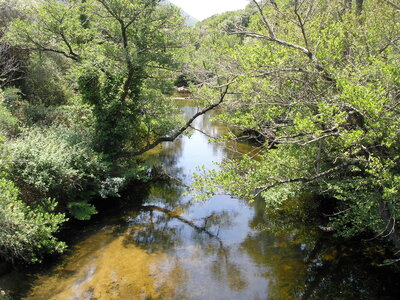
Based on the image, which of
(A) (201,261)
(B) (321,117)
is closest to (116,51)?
(A) (201,261)

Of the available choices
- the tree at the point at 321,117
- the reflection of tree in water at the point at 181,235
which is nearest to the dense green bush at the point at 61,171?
the reflection of tree in water at the point at 181,235

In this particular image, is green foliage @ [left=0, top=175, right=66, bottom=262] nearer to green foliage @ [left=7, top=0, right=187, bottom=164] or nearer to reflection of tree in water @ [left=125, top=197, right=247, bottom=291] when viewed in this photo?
reflection of tree in water @ [left=125, top=197, right=247, bottom=291]

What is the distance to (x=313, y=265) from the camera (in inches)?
413

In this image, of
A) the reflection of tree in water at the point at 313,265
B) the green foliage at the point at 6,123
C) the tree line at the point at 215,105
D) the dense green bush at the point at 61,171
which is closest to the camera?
the tree line at the point at 215,105

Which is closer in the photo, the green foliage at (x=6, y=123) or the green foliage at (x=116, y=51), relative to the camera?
the green foliage at (x=6, y=123)

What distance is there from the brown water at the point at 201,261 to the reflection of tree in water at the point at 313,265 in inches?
1.2

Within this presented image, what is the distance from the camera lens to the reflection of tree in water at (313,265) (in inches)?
364

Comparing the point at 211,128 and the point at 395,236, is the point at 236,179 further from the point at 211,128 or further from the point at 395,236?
the point at 211,128

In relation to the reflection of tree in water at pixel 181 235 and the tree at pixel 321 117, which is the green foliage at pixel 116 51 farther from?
the tree at pixel 321 117

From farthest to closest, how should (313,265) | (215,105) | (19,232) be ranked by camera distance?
(215,105), (313,265), (19,232)

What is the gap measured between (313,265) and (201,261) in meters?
3.77

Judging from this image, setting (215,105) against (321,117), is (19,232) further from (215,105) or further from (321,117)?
(215,105)

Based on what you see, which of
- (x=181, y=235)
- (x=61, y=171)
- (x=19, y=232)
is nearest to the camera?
(x=19, y=232)

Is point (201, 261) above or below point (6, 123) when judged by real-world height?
below
